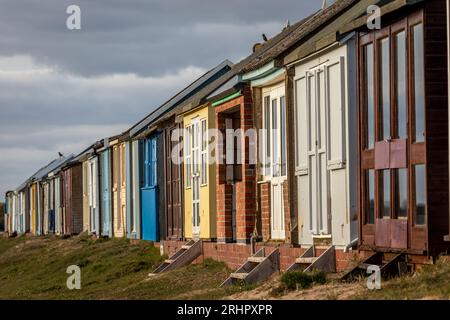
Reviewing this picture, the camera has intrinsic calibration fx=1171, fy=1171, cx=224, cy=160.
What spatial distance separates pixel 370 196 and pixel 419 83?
221 centimetres

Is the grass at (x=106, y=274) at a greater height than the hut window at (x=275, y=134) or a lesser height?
lesser

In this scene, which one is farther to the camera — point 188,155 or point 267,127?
point 188,155

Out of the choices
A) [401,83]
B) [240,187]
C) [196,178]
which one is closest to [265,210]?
A: [240,187]

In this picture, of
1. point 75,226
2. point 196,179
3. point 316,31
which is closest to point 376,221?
point 316,31

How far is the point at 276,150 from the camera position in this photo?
21.2 meters

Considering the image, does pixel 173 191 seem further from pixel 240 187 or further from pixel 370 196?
pixel 370 196

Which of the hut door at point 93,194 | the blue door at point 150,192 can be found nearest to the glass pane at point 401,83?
the blue door at point 150,192

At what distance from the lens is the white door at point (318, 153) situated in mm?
17922

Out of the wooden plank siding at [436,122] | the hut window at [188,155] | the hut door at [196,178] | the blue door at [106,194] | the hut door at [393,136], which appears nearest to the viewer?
the wooden plank siding at [436,122]

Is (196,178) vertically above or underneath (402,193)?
above

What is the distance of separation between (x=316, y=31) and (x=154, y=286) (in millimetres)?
5864

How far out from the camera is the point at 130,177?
119 feet

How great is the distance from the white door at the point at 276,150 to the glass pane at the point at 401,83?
17.0ft

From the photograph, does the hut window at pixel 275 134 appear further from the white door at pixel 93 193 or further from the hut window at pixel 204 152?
the white door at pixel 93 193
